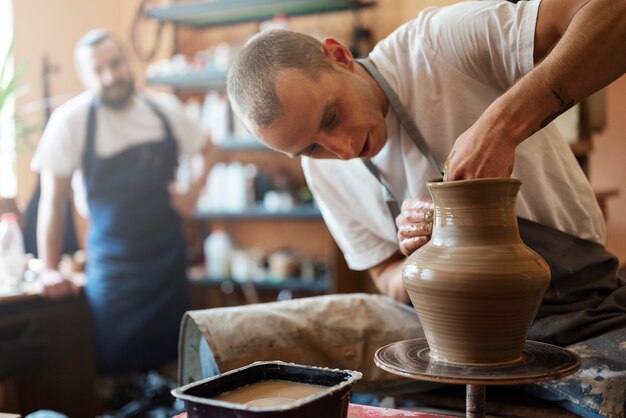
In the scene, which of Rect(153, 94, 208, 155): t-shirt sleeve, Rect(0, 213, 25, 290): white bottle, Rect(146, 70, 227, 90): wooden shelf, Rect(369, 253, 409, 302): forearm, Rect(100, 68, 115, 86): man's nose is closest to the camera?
Rect(369, 253, 409, 302): forearm

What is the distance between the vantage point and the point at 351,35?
4051 millimetres

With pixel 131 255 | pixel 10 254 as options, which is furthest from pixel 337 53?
pixel 131 255

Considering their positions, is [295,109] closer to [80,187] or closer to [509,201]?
[509,201]

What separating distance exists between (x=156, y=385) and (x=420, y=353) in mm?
2711

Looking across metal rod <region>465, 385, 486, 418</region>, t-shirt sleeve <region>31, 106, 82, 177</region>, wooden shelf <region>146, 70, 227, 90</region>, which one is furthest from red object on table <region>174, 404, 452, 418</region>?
wooden shelf <region>146, 70, 227, 90</region>

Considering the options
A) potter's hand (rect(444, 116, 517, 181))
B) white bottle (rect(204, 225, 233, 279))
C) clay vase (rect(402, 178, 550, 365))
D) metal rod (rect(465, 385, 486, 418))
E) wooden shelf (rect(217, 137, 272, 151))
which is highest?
wooden shelf (rect(217, 137, 272, 151))

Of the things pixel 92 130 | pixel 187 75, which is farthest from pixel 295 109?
pixel 187 75

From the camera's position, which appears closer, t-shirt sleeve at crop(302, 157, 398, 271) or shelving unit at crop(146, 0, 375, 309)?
t-shirt sleeve at crop(302, 157, 398, 271)

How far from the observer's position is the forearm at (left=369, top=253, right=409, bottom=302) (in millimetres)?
1882

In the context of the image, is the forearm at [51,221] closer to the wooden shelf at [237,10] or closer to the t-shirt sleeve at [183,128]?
the t-shirt sleeve at [183,128]

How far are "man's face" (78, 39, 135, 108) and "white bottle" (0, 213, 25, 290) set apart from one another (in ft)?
2.91

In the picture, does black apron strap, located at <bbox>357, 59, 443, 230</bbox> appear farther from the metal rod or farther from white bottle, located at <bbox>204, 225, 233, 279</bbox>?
white bottle, located at <bbox>204, 225, 233, 279</bbox>

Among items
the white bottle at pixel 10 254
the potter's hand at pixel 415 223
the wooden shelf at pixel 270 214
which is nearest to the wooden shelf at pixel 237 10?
the wooden shelf at pixel 270 214

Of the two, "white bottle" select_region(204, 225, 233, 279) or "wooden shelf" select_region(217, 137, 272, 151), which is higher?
"wooden shelf" select_region(217, 137, 272, 151)
